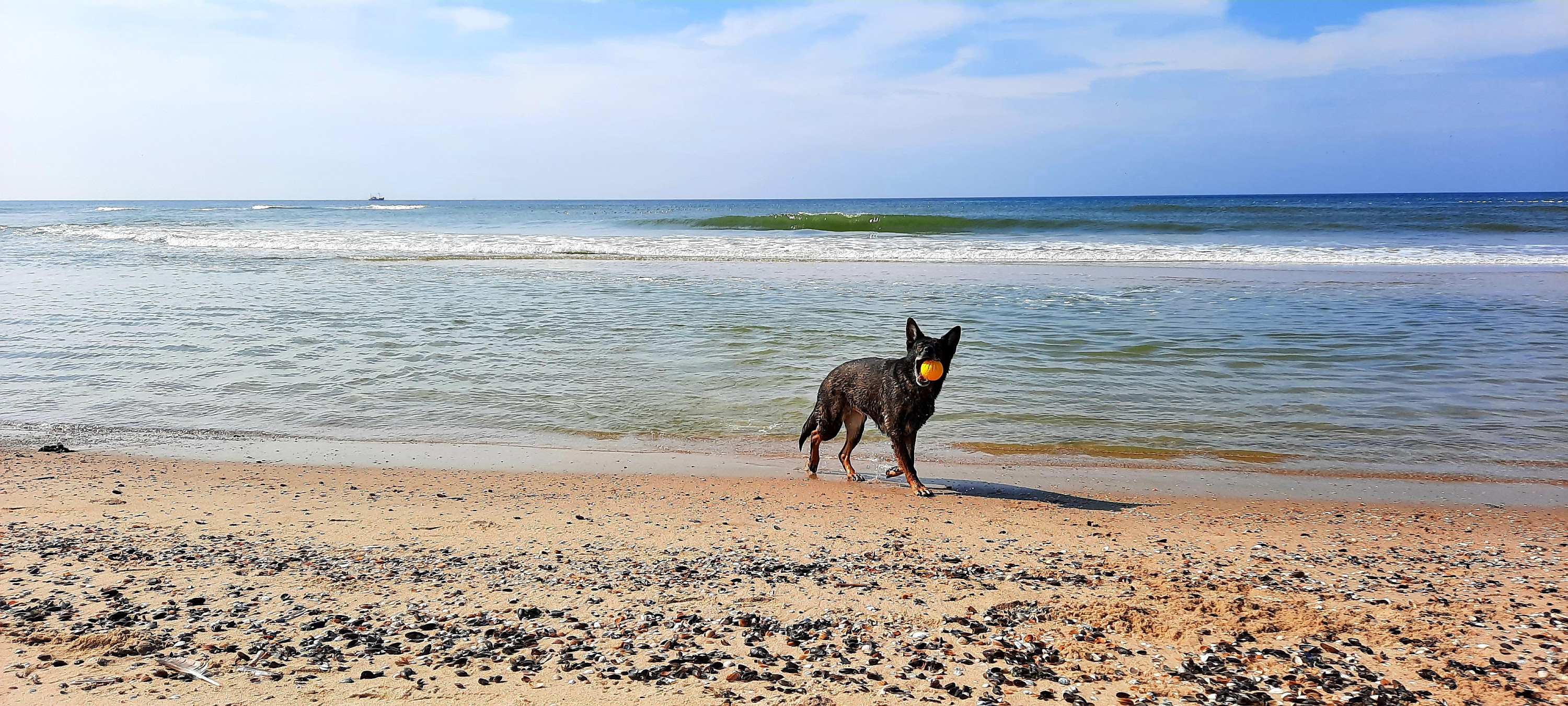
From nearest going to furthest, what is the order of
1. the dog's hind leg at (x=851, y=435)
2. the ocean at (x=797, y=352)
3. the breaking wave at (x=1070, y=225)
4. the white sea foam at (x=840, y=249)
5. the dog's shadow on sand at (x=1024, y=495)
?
1. the dog's shadow on sand at (x=1024, y=495)
2. the dog's hind leg at (x=851, y=435)
3. the ocean at (x=797, y=352)
4. the white sea foam at (x=840, y=249)
5. the breaking wave at (x=1070, y=225)

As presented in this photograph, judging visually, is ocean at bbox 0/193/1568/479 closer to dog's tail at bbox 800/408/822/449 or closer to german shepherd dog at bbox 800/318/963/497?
dog's tail at bbox 800/408/822/449

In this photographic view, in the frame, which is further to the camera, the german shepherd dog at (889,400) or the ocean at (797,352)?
the ocean at (797,352)

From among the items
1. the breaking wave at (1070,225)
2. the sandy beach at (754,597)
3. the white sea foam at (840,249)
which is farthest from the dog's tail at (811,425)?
the breaking wave at (1070,225)

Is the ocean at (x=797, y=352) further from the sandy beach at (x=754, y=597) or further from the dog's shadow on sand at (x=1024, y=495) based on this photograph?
the sandy beach at (x=754, y=597)

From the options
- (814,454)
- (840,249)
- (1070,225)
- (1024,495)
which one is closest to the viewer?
(1024,495)

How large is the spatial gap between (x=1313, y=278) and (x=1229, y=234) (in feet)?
59.8

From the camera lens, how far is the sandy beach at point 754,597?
2.92 m

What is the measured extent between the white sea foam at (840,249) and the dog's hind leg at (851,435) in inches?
764

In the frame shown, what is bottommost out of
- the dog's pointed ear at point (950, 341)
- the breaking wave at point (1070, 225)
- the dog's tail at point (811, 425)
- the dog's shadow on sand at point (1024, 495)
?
the dog's shadow on sand at point (1024, 495)

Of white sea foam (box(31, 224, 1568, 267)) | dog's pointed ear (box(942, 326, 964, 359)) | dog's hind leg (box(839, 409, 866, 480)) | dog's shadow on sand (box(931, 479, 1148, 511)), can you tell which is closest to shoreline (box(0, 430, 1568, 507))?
dog's shadow on sand (box(931, 479, 1148, 511))

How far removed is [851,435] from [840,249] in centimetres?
2373

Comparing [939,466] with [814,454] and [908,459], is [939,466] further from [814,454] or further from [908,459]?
[814,454]

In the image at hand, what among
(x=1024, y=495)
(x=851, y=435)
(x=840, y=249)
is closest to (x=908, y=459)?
(x=851, y=435)

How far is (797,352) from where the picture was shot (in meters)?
10.5
